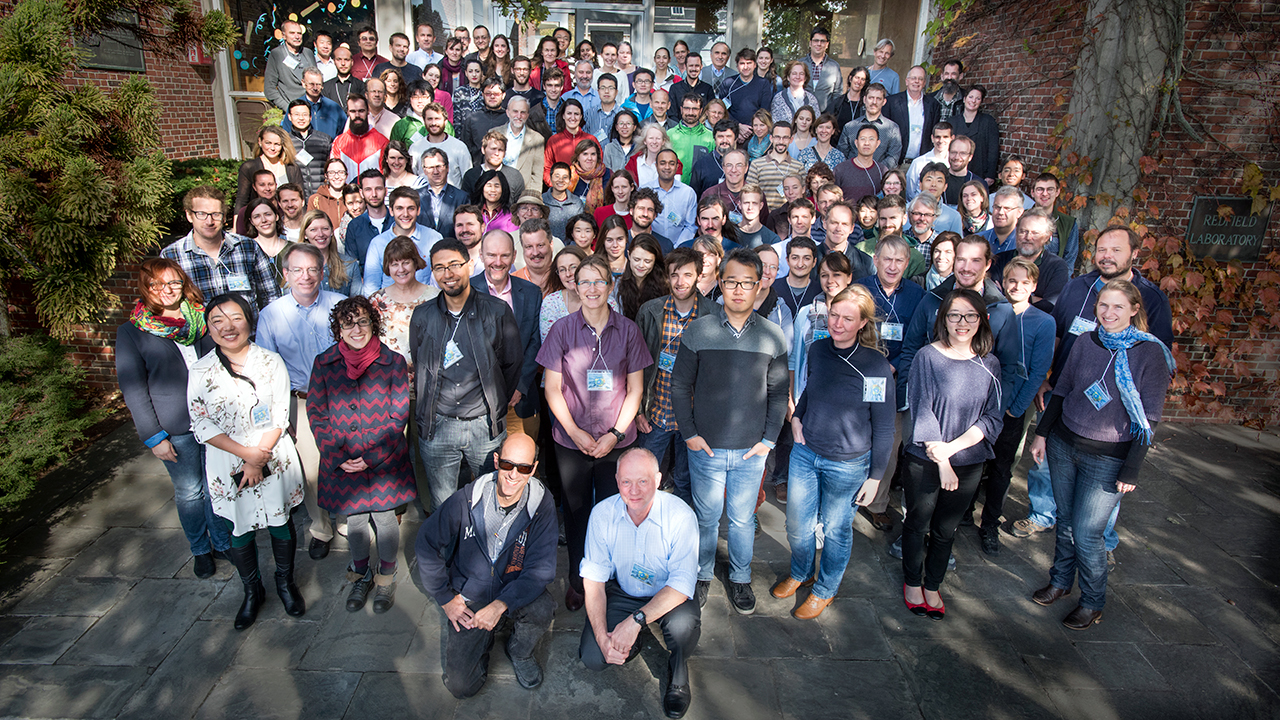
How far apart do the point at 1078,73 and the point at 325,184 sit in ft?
24.2

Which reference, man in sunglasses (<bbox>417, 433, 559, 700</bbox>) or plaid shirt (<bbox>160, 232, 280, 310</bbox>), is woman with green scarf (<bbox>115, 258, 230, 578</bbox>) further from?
man in sunglasses (<bbox>417, 433, 559, 700</bbox>)

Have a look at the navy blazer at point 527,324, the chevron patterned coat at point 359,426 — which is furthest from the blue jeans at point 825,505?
the chevron patterned coat at point 359,426

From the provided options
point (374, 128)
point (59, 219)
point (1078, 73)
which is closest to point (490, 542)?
point (59, 219)

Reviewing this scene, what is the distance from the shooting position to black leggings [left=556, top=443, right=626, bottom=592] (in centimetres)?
400

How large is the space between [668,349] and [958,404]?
1.63 metres

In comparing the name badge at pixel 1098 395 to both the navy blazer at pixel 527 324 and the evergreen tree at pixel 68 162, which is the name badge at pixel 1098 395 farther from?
the evergreen tree at pixel 68 162

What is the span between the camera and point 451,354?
3.98 meters

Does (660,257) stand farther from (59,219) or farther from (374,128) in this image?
(374,128)

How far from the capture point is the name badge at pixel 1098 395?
12.1 ft

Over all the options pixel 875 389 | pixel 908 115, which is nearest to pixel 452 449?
pixel 875 389

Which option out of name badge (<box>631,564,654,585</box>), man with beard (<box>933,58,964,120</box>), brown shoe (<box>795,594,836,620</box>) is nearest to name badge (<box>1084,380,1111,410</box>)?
brown shoe (<box>795,594,836,620</box>)

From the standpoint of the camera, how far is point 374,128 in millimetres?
7230

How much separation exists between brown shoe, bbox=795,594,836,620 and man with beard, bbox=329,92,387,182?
18.8ft

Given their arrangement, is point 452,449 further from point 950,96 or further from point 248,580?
point 950,96
